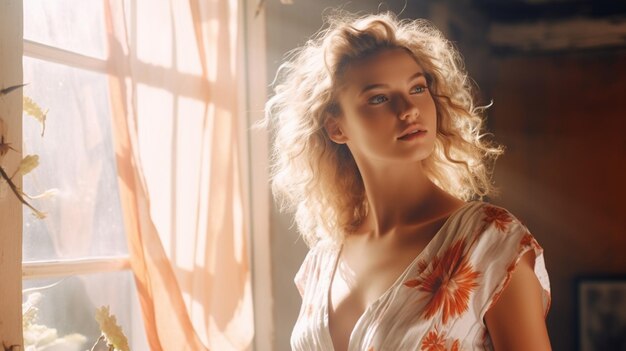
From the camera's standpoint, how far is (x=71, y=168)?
1.74m

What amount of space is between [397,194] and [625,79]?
9.91ft

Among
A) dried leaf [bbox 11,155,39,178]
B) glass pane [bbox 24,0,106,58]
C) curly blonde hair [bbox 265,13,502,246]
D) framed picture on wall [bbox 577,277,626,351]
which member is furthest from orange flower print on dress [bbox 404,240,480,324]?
framed picture on wall [bbox 577,277,626,351]

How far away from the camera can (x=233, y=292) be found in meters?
2.18

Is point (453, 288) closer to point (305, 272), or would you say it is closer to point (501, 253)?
point (501, 253)

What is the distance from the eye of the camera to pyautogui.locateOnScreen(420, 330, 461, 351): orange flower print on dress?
1254mm

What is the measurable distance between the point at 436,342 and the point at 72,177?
2.99 ft

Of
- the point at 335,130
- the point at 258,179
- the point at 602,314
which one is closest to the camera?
the point at 335,130

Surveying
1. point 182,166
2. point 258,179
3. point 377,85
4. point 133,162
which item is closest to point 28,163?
point 133,162

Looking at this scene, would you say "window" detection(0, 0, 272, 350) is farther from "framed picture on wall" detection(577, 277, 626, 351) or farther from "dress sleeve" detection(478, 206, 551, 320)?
"framed picture on wall" detection(577, 277, 626, 351)

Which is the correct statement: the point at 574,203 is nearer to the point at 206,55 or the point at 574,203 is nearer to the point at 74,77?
the point at 206,55

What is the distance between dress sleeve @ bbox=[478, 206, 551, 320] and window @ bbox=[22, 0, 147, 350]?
2.83 ft

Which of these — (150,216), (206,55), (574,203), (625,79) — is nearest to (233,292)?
(150,216)

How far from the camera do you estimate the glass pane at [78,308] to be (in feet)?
5.19

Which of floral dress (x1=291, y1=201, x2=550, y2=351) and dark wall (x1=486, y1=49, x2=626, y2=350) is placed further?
dark wall (x1=486, y1=49, x2=626, y2=350)
